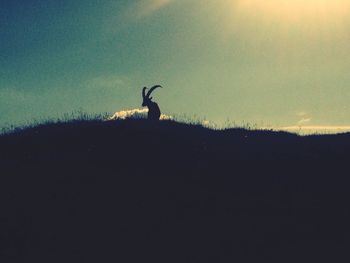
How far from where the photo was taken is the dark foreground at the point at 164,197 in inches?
473

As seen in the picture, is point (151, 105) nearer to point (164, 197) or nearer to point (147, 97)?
point (147, 97)

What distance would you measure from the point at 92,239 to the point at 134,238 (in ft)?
3.98

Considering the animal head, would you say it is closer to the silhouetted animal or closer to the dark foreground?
the silhouetted animal

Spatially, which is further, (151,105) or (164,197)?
(151,105)

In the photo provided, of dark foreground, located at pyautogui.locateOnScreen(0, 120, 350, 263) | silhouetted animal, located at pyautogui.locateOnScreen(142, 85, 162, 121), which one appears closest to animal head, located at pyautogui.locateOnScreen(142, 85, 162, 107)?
silhouetted animal, located at pyautogui.locateOnScreen(142, 85, 162, 121)

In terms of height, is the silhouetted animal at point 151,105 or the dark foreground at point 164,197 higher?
the silhouetted animal at point 151,105

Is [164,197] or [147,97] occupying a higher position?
[147,97]

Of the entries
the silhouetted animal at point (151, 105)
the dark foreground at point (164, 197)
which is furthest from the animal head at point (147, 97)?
the dark foreground at point (164, 197)

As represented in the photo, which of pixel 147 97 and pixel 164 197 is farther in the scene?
pixel 147 97

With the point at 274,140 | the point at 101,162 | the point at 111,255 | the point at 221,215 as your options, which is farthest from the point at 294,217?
the point at 274,140

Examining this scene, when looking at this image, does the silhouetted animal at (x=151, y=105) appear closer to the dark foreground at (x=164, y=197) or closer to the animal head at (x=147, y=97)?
the animal head at (x=147, y=97)

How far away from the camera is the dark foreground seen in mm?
12016

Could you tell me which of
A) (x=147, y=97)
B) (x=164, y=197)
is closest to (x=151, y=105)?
(x=147, y=97)

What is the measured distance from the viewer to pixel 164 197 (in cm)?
1516
